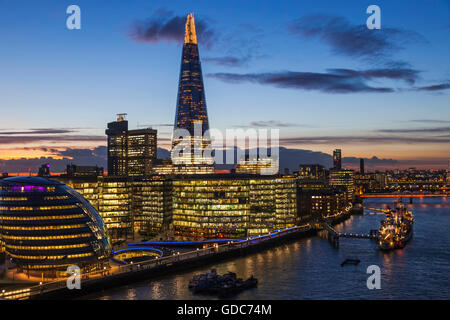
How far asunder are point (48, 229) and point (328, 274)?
41313 mm

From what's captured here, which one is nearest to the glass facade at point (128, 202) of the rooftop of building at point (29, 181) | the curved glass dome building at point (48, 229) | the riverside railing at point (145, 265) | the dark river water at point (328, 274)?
the riverside railing at point (145, 265)

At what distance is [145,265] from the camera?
7069 cm

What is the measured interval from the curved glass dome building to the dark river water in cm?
725

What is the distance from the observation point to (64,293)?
56969 millimetres

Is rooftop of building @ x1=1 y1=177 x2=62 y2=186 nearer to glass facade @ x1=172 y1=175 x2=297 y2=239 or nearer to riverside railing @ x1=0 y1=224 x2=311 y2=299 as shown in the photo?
riverside railing @ x1=0 y1=224 x2=311 y2=299

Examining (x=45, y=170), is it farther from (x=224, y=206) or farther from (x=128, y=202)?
(x=224, y=206)

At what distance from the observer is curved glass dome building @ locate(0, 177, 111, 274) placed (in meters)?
63.0

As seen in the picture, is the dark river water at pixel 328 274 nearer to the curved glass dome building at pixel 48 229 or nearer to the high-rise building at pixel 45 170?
the curved glass dome building at pixel 48 229

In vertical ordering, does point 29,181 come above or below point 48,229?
above

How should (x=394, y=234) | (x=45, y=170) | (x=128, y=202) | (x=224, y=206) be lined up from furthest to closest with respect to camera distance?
(x=45, y=170) < (x=224, y=206) < (x=128, y=202) < (x=394, y=234)

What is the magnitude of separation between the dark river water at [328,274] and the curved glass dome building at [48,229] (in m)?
7.25

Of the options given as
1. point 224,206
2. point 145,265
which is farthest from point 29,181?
point 224,206

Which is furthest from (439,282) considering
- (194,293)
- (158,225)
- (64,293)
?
(158,225)
